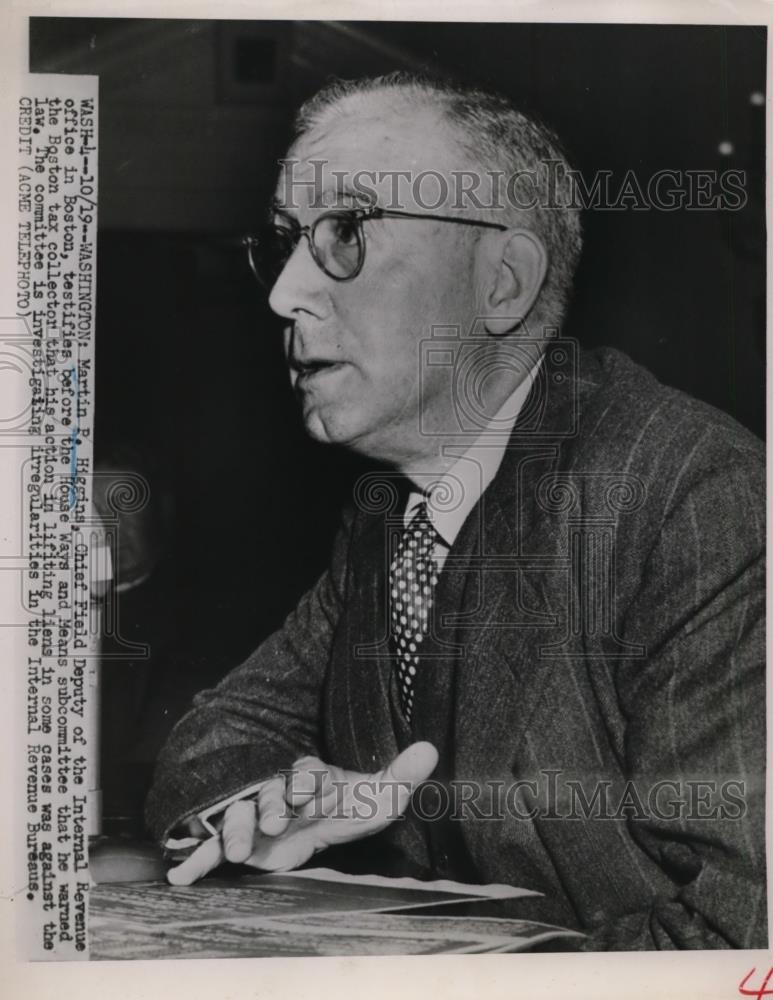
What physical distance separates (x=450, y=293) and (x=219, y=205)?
417 mm

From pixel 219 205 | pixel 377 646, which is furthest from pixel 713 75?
pixel 377 646

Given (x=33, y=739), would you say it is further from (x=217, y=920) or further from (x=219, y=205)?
(x=219, y=205)

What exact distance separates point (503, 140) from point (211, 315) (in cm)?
57

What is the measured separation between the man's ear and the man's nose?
11.1 inches

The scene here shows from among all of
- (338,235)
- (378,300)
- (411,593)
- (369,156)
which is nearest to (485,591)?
(411,593)

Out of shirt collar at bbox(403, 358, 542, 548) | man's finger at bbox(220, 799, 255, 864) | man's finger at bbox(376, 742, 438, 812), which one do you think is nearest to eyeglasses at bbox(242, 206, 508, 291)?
shirt collar at bbox(403, 358, 542, 548)

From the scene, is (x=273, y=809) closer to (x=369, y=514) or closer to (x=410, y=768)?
(x=410, y=768)

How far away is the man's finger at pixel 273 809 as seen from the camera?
5.77 ft

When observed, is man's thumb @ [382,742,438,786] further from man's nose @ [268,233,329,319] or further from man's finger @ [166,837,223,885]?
man's nose @ [268,233,329,319]

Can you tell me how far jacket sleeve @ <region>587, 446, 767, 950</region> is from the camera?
A: 68.4 inches

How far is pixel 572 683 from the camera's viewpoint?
1743 millimetres

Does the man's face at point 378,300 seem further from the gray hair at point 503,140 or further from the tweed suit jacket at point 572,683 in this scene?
the tweed suit jacket at point 572,683

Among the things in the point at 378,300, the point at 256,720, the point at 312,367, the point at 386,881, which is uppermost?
the point at 378,300

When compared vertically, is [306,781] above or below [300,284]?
below
